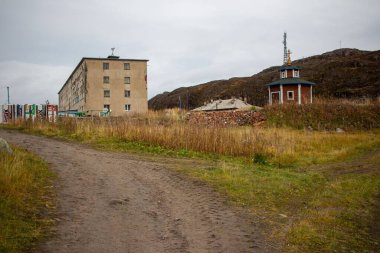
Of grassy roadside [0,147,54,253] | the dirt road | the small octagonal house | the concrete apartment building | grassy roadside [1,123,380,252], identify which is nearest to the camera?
grassy roadside [0,147,54,253]

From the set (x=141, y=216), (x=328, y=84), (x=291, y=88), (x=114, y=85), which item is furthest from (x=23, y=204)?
(x=328, y=84)

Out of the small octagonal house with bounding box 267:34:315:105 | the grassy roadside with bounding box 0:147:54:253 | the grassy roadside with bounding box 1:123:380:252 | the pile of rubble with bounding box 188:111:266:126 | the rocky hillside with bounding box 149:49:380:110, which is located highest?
the rocky hillside with bounding box 149:49:380:110

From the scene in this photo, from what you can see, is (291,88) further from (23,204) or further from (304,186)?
(23,204)

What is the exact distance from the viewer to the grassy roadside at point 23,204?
542 centimetres

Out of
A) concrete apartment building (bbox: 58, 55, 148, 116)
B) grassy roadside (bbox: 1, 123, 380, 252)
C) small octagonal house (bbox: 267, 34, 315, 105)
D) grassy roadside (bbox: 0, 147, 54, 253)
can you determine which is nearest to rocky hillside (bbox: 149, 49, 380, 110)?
concrete apartment building (bbox: 58, 55, 148, 116)

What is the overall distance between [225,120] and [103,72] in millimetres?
24419

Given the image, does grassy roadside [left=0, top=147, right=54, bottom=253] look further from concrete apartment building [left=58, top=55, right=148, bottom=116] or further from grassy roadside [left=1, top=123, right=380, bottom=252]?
concrete apartment building [left=58, top=55, right=148, bottom=116]

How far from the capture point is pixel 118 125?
1981 centimetres

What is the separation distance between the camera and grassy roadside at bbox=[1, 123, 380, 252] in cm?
672

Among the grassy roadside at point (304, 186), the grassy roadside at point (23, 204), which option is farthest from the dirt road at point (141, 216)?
the grassy roadside at point (304, 186)

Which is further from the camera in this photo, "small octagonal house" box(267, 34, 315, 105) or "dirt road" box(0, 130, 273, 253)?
"small octagonal house" box(267, 34, 315, 105)

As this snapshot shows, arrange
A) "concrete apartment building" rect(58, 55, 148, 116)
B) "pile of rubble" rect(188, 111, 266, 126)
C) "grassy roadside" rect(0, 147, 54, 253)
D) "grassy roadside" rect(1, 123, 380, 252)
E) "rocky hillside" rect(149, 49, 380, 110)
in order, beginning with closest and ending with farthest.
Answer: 1. "grassy roadside" rect(0, 147, 54, 253)
2. "grassy roadside" rect(1, 123, 380, 252)
3. "pile of rubble" rect(188, 111, 266, 126)
4. "concrete apartment building" rect(58, 55, 148, 116)
5. "rocky hillside" rect(149, 49, 380, 110)

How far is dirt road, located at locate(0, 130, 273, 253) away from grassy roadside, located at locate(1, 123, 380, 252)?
681 millimetres

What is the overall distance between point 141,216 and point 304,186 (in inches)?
228
